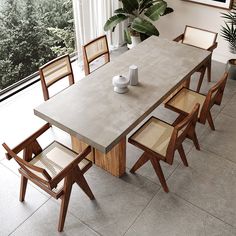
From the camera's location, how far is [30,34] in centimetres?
435

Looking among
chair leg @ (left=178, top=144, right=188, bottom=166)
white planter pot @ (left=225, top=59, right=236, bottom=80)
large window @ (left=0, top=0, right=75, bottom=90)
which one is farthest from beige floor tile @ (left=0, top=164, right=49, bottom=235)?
white planter pot @ (left=225, top=59, right=236, bottom=80)

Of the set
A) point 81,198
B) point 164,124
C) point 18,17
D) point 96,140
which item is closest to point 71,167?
point 96,140

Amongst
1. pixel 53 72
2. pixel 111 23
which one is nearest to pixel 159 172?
pixel 53 72

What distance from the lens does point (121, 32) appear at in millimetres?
5227

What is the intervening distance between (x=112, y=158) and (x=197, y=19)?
2.85 metres

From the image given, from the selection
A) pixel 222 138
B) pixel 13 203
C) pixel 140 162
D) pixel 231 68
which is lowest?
pixel 13 203

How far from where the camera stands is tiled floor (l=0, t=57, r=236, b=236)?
8.48 feet

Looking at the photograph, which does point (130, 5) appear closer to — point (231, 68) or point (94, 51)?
point (94, 51)

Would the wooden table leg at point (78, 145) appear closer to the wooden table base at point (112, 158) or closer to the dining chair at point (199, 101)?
the wooden table base at point (112, 158)

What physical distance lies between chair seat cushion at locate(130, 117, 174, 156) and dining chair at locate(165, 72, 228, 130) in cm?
31

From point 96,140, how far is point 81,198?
737mm

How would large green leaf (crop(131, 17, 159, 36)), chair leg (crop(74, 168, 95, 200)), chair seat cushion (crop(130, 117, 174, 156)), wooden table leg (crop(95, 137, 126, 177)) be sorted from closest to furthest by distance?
1. chair leg (crop(74, 168, 95, 200))
2. chair seat cushion (crop(130, 117, 174, 156))
3. wooden table leg (crop(95, 137, 126, 177))
4. large green leaf (crop(131, 17, 159, 36))

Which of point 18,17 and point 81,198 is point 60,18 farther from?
point 81,198

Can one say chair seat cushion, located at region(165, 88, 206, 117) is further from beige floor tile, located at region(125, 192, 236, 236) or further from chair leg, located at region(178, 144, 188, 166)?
beige floor tile, located at region(125, 192, 236, 236)
